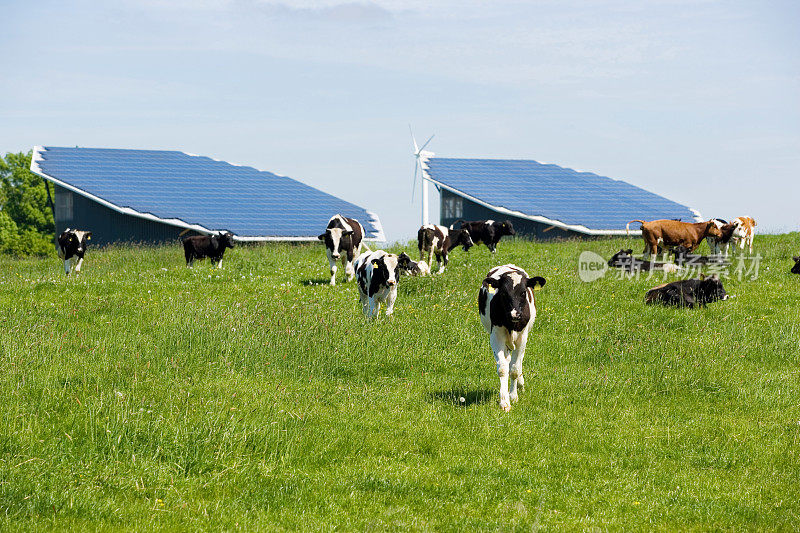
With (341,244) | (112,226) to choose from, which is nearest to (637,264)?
(341,244)

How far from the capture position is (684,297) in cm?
1930

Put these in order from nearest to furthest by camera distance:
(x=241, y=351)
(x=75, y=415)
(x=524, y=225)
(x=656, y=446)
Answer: (x=75, y=415), (x=656, y=446), (x=241, y=351), (x=524, y=225)

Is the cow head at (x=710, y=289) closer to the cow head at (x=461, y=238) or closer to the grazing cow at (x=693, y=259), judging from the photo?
the grazing cow at (x=693, y=259)

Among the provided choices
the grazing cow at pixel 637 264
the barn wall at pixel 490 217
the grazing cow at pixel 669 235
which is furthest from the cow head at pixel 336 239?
the barn wall at pixel 490 217

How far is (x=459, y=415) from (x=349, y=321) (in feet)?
18.8

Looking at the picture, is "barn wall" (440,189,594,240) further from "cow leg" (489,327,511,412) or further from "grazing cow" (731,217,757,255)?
"cow leg" (489,327,511,412)

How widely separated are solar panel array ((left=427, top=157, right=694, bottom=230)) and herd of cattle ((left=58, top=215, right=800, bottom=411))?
51.9ft

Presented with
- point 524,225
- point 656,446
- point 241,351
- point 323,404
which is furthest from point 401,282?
point 524,225

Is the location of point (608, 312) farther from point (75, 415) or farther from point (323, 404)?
point (75, 415)

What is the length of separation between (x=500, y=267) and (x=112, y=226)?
37138 millimetres

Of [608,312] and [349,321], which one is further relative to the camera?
[608,312]

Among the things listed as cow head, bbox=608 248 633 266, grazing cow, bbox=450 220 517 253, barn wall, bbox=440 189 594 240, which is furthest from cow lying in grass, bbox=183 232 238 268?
barn wall, bbox=440 189 594 240

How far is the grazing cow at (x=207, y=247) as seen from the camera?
31.0 metres

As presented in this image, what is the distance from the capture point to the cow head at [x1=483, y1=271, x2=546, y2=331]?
11.3 meters
